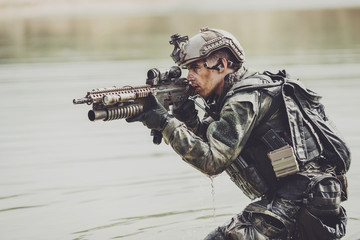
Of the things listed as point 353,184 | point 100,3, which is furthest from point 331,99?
point 100,3

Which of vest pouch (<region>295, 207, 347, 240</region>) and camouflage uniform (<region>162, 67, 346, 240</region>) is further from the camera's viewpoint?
vest pouch (<region>295, 207, 347, 240</region>)

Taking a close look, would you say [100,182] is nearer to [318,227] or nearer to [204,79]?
[204,79]

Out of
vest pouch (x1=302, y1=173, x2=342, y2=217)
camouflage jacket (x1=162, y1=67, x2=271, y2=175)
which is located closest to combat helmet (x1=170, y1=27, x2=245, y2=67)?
camouflage jacket (x1=162, y1=67, x2=271, y2=175)

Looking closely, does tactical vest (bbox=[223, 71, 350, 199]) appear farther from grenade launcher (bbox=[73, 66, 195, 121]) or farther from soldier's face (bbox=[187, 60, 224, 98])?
grenade launcher (bbox=[73, 66, 195, 121])

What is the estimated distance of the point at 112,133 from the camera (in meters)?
13.4

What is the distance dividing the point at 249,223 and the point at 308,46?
20.9 m

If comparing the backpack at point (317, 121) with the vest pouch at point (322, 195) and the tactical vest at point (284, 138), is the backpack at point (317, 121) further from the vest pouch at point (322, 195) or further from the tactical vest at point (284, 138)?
the vest pouch at point (322, 195)

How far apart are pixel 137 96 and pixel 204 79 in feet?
2.12

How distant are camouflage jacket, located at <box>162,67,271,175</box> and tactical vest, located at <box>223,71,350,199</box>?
13 cm

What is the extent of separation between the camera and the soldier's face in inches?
258

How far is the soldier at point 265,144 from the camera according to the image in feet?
20.4

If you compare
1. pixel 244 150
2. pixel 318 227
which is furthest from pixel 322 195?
pixel 244 150

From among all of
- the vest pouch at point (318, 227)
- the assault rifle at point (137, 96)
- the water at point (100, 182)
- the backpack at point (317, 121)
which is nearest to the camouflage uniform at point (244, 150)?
the vest pouch at point (318, 227)

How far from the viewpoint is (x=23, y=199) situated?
380 inches
